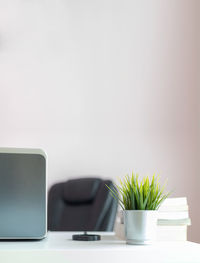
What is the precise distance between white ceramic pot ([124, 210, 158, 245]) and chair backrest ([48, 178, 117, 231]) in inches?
61.4

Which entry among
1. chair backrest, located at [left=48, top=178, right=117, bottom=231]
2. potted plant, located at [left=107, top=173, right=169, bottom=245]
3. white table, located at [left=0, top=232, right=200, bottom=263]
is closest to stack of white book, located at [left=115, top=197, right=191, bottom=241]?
potted plant, located at [left=107, top=173, right=169, bottom=245]

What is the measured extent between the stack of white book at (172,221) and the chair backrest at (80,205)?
1.33 metres

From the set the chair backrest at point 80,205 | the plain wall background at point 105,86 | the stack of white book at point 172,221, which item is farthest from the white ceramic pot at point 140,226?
the plain wall background at point 105,86

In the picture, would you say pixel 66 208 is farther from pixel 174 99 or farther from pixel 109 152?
pixel 174 99

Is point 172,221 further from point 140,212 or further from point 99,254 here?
point 99,254

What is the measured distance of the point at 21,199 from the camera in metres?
1.24

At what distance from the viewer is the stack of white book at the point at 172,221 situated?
4.40 ft

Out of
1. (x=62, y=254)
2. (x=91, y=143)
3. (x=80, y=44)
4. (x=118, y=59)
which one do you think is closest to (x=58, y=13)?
(x=80, y=44)

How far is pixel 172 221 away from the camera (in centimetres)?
139

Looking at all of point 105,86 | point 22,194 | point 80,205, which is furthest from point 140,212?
point 105,86

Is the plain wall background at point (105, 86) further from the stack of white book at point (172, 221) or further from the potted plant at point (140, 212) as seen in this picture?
the potted plant at point (140, 212)

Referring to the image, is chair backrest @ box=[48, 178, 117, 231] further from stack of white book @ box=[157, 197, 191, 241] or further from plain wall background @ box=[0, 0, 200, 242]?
stack of white book @ box=[157, 197, 191, 241]

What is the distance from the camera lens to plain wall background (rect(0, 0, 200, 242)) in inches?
134

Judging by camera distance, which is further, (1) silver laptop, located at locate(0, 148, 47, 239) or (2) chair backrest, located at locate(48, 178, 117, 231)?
(2) chair backrest, located at locate(48, 178, 117, 231)
